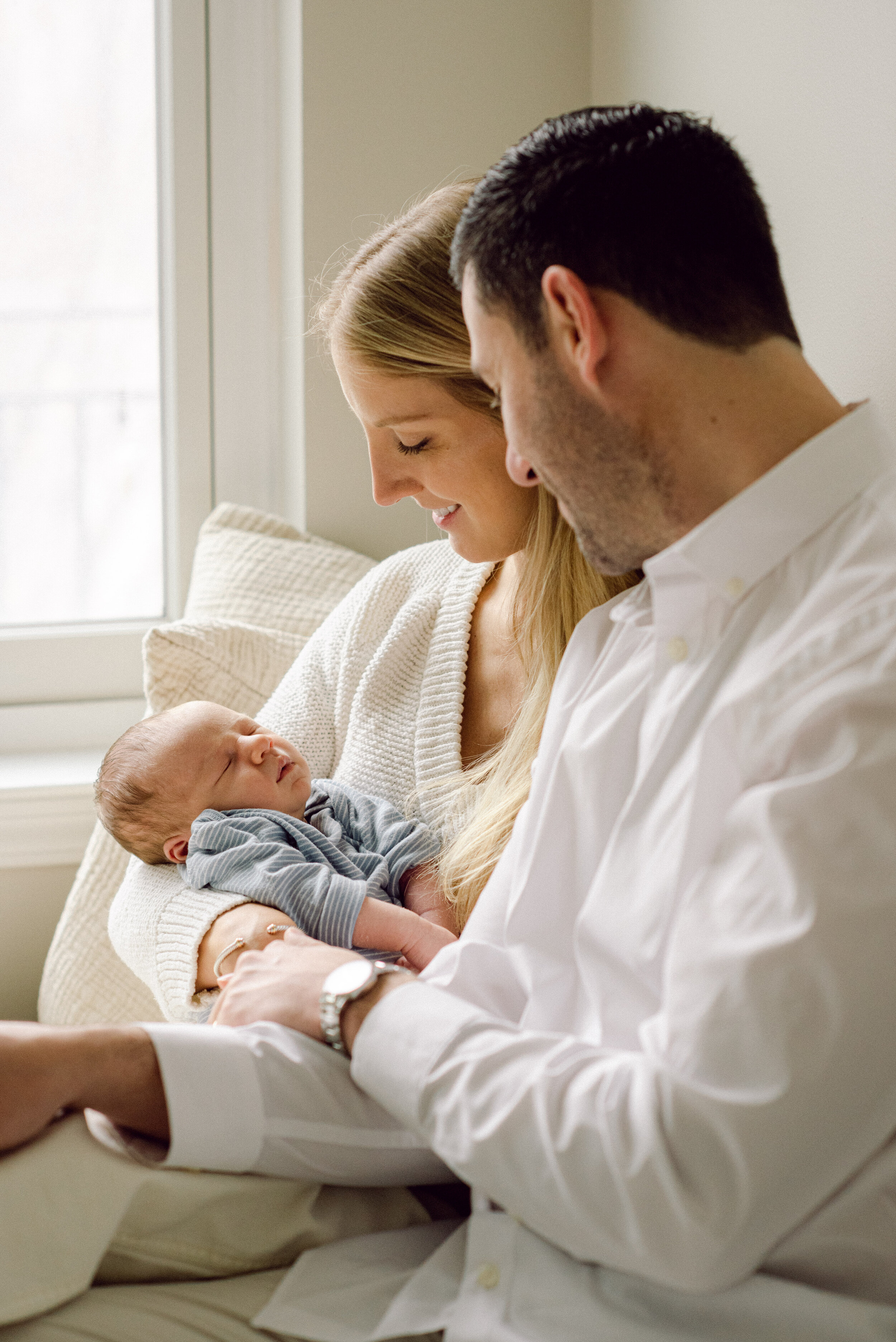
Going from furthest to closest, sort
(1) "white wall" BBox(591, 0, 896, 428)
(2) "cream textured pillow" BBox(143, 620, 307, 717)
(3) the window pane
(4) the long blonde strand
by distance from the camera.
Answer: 1. (3) the window pane
2. (2) "cream textured pillow" BBox(143, 620, 307, 717)
3. (4) the long blonde strand
4. (1) "white wall" BBox(591, 0, 896, 428)

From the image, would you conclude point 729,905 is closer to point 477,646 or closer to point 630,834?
point 630,834

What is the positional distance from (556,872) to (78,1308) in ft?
1.74

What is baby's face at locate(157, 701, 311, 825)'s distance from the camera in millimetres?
1614

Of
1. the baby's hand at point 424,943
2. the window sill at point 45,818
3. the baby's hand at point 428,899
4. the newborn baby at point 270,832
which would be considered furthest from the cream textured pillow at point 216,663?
the baby's hand at point 424,943

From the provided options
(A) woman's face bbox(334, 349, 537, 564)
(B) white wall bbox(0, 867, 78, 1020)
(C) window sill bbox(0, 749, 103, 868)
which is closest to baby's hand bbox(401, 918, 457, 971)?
(A) woman's face bbox(334, 349, 537, 564)

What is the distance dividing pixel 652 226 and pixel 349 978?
69 cm

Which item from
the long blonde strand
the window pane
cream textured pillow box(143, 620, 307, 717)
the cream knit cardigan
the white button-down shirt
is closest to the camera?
the white button-down shirt

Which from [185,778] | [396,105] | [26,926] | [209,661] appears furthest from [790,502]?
[26,926]

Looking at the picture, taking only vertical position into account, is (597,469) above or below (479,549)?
above

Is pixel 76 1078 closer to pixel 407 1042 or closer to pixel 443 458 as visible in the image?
pixel 407 1042

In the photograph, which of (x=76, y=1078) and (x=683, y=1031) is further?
(x=76, y=1078)

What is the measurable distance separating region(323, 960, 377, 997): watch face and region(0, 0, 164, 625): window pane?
162cm

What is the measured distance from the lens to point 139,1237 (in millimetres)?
1013

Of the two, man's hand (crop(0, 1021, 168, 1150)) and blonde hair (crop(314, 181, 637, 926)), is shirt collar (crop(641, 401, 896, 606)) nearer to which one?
blonde hair (crop(314, 181, 637, 926))
